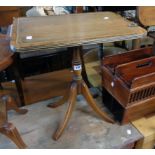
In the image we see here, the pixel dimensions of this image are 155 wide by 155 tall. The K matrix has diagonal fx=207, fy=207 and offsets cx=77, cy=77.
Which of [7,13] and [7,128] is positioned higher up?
[7,13]

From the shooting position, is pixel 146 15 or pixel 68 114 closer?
pixel 68 114

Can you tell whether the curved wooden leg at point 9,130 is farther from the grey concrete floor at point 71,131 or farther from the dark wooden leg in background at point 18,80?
the dark wooden leg in background at point 18,80

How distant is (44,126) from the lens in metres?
1.43

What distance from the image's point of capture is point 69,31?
113 centimetres

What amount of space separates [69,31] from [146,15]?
95 cm

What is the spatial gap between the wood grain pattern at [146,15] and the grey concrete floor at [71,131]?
35.2 inches

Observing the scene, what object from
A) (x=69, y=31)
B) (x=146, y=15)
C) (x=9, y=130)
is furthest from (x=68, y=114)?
(x=146, y=15)

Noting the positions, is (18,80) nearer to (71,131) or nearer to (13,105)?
(13,105)

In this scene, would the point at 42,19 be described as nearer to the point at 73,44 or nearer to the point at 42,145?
the point at 73,44

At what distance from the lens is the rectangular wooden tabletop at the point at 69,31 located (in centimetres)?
100

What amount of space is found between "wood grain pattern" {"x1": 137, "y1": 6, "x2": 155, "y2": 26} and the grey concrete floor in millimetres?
894

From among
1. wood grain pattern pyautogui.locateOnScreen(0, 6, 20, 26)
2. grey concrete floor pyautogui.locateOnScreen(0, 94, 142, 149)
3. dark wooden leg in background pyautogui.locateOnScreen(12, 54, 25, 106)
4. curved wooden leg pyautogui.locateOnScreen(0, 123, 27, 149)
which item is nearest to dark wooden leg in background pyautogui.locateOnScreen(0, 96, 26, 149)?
curved wooden leg pyautogui.locateOnScreen(0, 123, 27, 149)

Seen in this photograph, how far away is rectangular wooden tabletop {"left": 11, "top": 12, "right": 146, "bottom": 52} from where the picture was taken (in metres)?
1.00

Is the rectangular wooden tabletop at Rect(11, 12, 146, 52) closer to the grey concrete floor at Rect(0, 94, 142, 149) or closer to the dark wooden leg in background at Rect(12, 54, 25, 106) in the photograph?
the dark wooden leg in background at Rect(12, 54, 25, 106)
